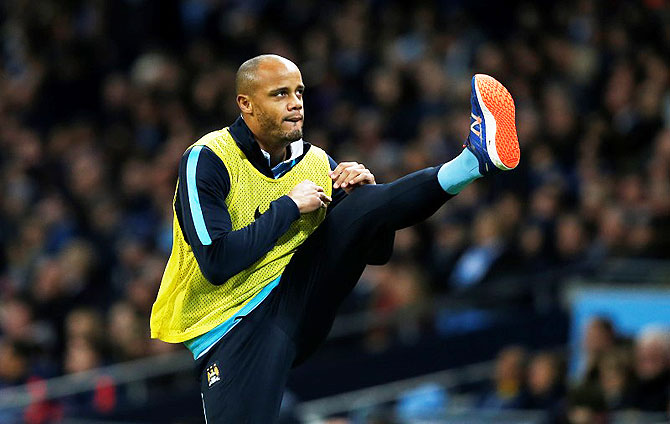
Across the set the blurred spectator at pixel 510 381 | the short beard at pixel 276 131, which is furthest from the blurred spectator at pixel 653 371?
the short beard at pixel 276 131

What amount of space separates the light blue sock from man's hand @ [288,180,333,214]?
50cm

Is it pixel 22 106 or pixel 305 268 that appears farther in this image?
pixel 22 106

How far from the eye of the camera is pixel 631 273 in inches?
356

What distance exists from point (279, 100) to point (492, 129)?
0.88 meters

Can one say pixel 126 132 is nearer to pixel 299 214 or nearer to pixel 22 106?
pixel 22 106

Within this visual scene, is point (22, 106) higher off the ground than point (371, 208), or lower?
higher

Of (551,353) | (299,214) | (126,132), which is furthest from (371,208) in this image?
(126,132)

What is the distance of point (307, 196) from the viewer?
5164 millimetres

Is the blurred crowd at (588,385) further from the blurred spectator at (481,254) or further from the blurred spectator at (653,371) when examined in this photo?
the blurred spectator at (481,254)

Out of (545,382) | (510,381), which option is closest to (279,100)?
(545,382)

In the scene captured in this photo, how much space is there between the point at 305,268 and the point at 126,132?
868 centimetres

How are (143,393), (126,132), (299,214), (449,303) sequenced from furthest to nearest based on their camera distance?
(126,132), (143,393), (449,303), (299,214)

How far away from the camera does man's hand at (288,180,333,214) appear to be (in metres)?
5.14

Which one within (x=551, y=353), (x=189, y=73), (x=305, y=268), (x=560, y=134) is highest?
(x=189, y=73)
